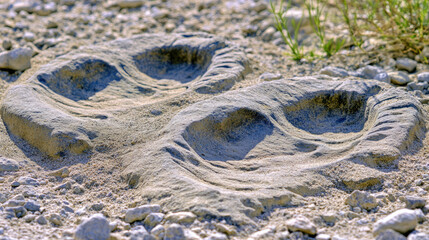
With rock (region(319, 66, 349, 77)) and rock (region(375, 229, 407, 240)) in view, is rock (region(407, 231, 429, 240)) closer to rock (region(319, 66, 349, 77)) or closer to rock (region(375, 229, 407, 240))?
rock (region(375, 229, 407, 240))

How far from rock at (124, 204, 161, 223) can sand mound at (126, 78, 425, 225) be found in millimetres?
57

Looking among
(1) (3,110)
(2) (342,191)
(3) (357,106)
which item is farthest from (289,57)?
(1) (3,110)

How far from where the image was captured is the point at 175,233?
1.78 m

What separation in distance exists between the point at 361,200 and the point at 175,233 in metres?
0.83

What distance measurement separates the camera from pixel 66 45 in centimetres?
423

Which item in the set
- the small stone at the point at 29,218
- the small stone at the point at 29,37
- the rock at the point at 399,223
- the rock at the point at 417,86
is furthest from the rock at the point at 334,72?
the small stone at the point at 29,37

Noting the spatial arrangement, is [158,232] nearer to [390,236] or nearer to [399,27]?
[390,236]

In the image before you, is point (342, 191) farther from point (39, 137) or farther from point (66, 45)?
point (66, 45)

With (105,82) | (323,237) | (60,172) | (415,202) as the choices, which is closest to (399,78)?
(415,202)

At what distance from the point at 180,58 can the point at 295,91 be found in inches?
46.2

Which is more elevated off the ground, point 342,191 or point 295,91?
point 295,91

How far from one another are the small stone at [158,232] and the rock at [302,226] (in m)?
0.49

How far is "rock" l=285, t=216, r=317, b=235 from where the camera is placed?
182 centimetres

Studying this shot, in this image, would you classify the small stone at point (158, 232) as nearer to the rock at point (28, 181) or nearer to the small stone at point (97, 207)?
the small stone at point (97, 207)
